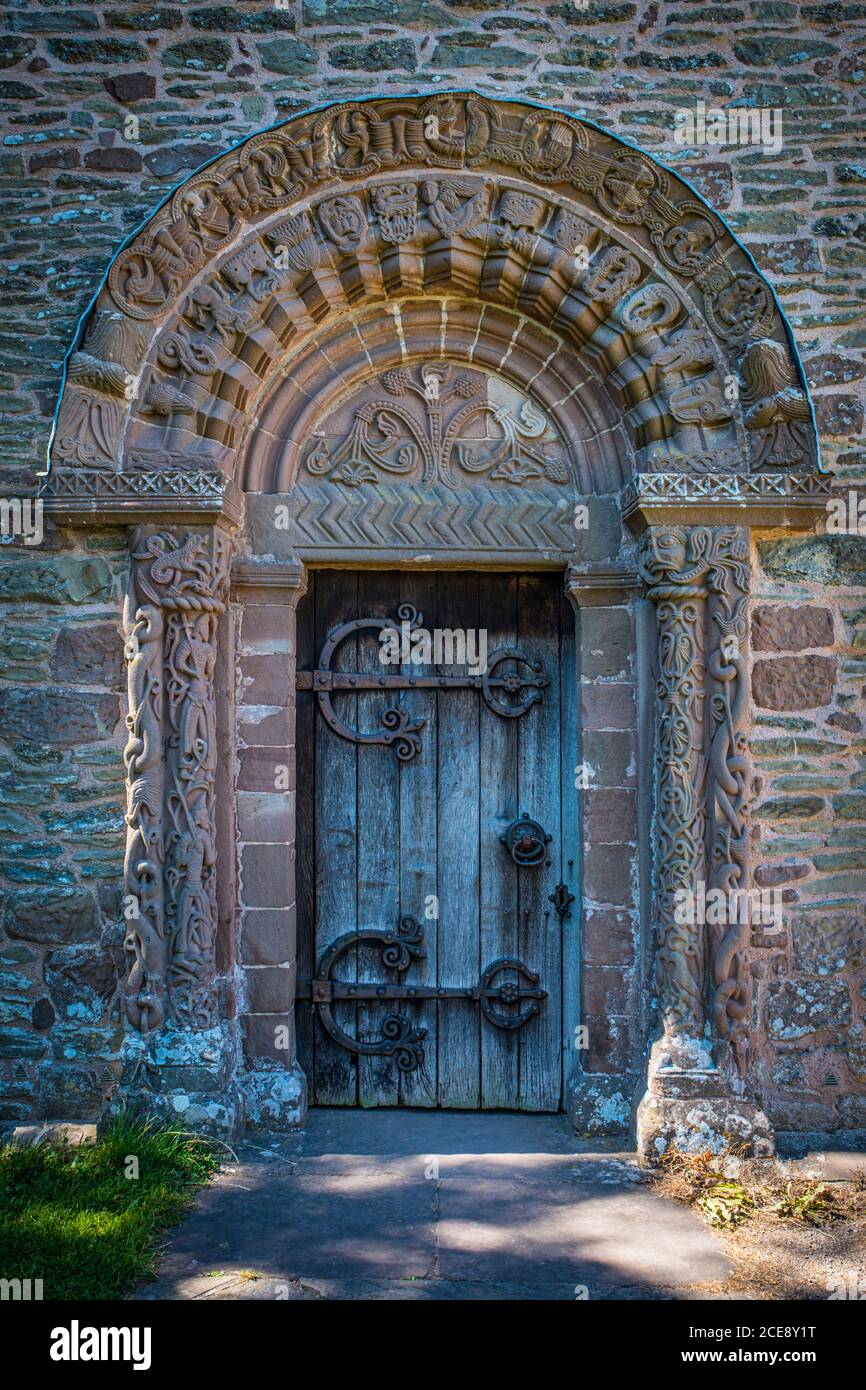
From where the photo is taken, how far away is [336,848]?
477 cm

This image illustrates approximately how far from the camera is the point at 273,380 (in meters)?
4.62

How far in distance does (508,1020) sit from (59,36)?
4560 millimetres

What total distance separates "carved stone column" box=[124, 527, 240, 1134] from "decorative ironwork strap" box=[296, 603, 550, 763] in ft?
2.02

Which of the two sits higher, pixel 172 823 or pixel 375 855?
pixel 172 823

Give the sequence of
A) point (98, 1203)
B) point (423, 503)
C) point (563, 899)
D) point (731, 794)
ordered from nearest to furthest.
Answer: point (98, 1203) → point (731, 794) → point (423, 503) → point (563, 899)

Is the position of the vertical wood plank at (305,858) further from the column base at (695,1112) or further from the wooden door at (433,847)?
the column base at (695,1112)

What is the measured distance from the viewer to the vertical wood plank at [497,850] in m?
4.72

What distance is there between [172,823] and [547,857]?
64.0 inches

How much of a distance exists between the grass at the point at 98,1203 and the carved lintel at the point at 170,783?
0.47 m

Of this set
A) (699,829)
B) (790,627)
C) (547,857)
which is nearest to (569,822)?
(547,857)

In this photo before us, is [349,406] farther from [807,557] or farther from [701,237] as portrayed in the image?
[807,557]
